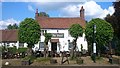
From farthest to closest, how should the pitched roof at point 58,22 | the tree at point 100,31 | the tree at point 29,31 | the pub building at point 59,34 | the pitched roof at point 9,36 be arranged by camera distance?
the pitched roof at point 9,36 → the pitched roof at point 58,22 → the pub building at point 59,34 → the tree at point 29,31 → the tree at point 100,31

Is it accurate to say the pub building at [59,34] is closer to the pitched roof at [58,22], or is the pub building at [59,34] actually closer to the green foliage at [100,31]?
the pitched roof at [58,22]

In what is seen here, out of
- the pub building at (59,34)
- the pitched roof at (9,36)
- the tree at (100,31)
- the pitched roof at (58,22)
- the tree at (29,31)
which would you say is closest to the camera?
the tree at (100,31)

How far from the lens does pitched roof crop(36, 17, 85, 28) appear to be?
52.9m

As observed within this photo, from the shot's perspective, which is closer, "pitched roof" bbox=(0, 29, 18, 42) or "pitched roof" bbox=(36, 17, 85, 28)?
"pitched roof" bbox=(36, 17, 85, 28)

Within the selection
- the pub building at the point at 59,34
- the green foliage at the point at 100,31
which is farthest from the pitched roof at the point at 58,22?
the green foliage at the point at 100,31

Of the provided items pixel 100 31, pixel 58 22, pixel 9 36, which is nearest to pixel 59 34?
pixel 58 22

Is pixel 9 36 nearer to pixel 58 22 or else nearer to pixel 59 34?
pixel 58 22

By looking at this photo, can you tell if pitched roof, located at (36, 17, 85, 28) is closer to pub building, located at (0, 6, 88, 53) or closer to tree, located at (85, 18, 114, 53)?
pub building, located at (0, 6, 88, 53)

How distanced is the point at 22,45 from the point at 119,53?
2099cm

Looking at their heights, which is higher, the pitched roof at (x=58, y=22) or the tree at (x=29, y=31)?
the pitched roof at (x=58, y=22)

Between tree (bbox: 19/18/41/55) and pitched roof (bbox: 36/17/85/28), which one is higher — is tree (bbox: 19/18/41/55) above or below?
below

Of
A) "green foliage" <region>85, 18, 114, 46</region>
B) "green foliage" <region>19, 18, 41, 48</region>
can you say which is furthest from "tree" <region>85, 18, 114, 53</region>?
"green foliage" <region>19, 18, 41, 48</region>

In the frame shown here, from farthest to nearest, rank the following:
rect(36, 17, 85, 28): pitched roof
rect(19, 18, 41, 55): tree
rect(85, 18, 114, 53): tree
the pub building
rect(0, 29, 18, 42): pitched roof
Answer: rect(0, 29, 18, 42): pitched roof, rect(36, 17, 85, 28): pitched roof, the pub building, rect(19, 18, 41, 55): tree, rect(85, 18, 114, 53): tree

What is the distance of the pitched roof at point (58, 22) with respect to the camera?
52.9 m
